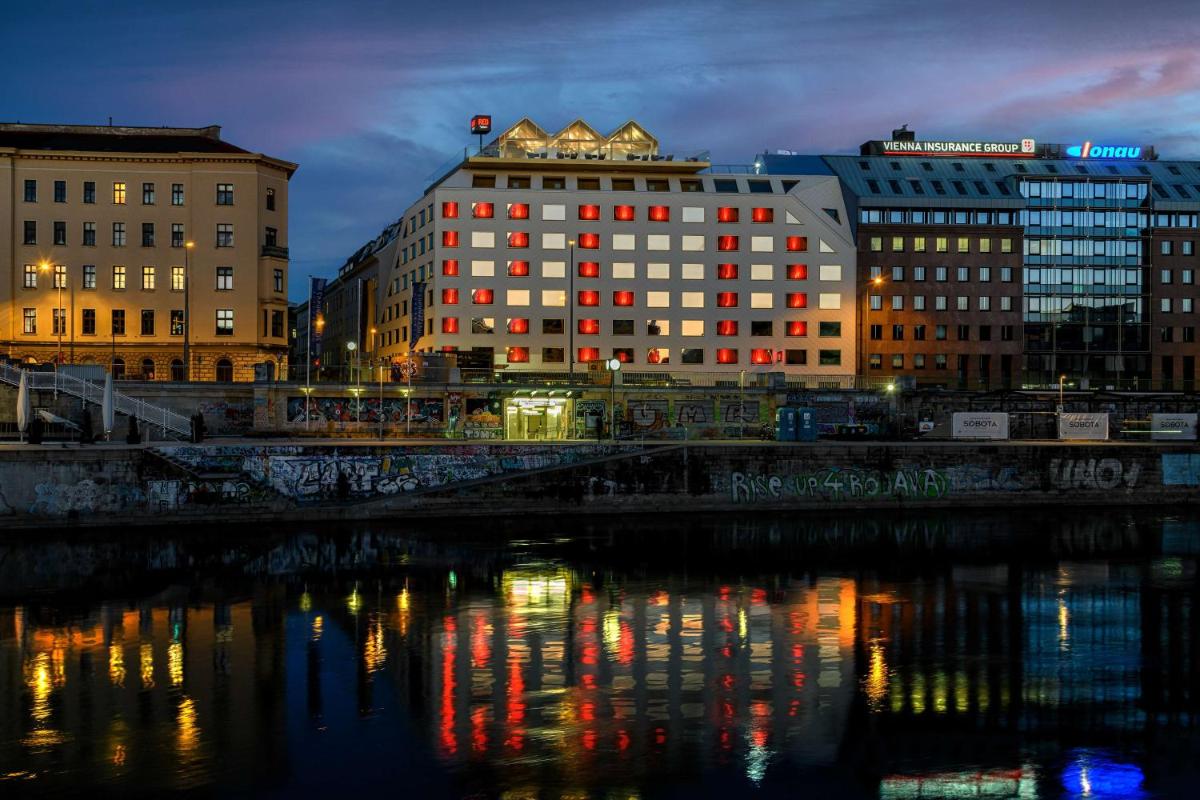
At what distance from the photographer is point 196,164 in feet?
307

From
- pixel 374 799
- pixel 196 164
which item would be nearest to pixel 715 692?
pixel 374 799

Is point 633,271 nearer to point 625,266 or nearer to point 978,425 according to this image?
point 625,266

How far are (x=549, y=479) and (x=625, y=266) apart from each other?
5316cm

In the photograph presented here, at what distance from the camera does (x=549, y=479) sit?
58.4 metres

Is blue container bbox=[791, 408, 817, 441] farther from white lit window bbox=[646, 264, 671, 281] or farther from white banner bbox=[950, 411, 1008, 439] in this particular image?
white lit window bbox=[646, 264, 671, 281]

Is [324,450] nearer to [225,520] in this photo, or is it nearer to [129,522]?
[225,520]

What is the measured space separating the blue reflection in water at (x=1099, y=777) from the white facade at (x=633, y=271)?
85.2m

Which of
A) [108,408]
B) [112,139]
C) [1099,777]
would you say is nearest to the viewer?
[1099,777]

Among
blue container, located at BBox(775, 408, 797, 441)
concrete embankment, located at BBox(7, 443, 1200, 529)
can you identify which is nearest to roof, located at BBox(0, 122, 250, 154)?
concrete embankment, located at BBox(7, 443, 1200, 529)

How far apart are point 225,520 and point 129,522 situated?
4.27m

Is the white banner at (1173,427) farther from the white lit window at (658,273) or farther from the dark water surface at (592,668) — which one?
the white lit window at (658,273)

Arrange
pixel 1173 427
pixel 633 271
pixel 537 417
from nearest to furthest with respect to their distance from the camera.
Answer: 1. pixel 1173 427
2. pixel 537 417
3. pixel 633 271

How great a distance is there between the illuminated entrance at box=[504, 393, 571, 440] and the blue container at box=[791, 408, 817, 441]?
1658 centimetres

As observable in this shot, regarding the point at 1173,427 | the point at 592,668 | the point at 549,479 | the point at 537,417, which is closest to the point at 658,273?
the point at 537,417
